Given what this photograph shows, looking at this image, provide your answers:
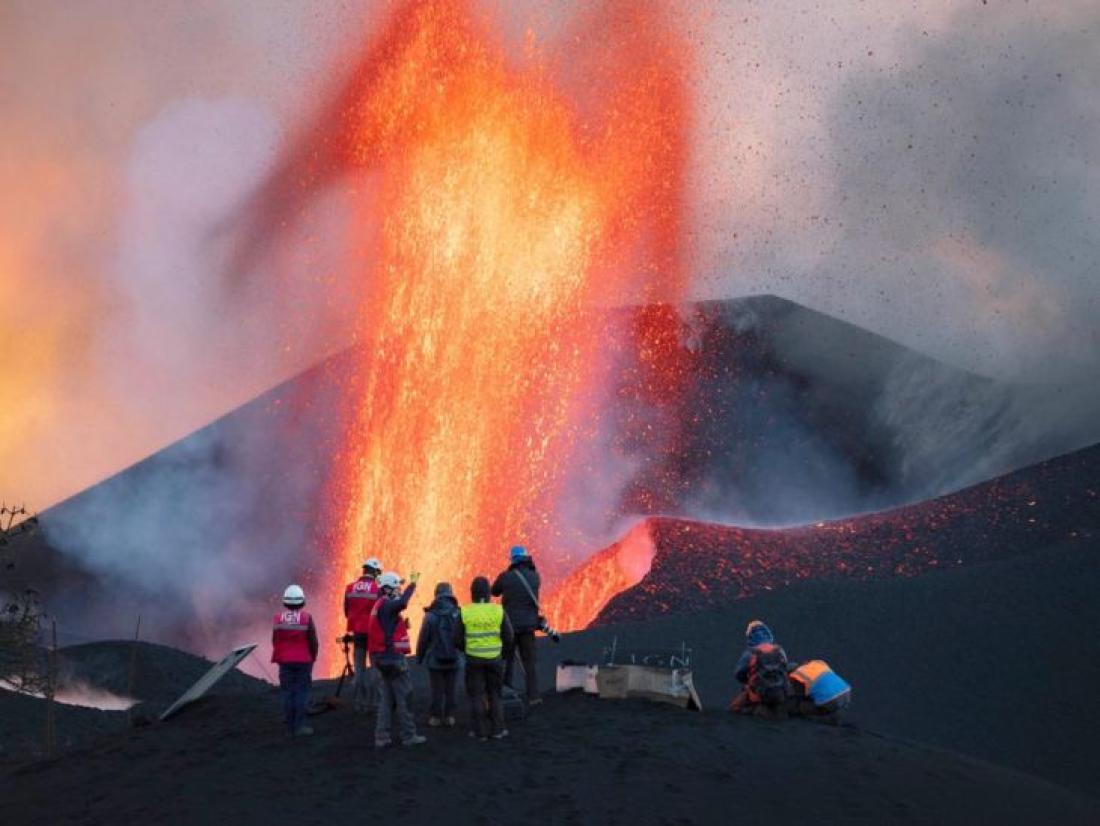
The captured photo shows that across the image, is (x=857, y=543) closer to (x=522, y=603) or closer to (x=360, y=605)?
(x=522, y=603)

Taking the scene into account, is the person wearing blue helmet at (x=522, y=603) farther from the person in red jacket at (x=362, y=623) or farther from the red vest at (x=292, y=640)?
the red vest at (x=292, y=640)

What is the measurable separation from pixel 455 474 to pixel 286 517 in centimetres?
1429

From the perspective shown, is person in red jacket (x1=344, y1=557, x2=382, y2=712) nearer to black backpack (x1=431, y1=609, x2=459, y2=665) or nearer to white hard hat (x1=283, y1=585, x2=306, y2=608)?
white hard hat (x1=283, y1=585, x2=306, y2=608)

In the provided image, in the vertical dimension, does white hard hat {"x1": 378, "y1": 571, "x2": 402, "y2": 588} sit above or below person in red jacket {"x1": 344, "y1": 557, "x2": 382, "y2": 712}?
above

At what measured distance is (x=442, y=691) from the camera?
13.4 meters

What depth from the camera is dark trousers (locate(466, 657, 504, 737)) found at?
12438mm

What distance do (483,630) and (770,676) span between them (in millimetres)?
3336

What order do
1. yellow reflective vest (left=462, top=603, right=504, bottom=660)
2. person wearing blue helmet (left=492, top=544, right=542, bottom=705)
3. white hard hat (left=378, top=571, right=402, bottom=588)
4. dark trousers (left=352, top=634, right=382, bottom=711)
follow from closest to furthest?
1. yellow reflective vest (left=462, top=603, right=504, bottom=660)
2. white hard hat (left=378, top=571, right=402, bottom=588)
3. person wearing blue helmet (left=492, top=544, right=542, bottom=705)
4. dark trousers (left=352, top=634, right=382, bottom=711)

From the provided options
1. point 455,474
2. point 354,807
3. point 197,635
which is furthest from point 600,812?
point 197,635

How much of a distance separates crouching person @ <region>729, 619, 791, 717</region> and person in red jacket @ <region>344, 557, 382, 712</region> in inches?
168

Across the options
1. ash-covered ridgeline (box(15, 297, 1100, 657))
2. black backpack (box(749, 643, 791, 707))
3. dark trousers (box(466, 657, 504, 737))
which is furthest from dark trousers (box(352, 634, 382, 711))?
ash-covered ridgeline (box(15, 297, 1100, 657))

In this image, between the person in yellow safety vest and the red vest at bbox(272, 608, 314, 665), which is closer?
the person in yellow safety vest

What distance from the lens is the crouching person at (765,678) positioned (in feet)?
43.8

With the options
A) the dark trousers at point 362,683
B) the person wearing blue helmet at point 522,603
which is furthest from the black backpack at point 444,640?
the dark trousers at point 362,683
